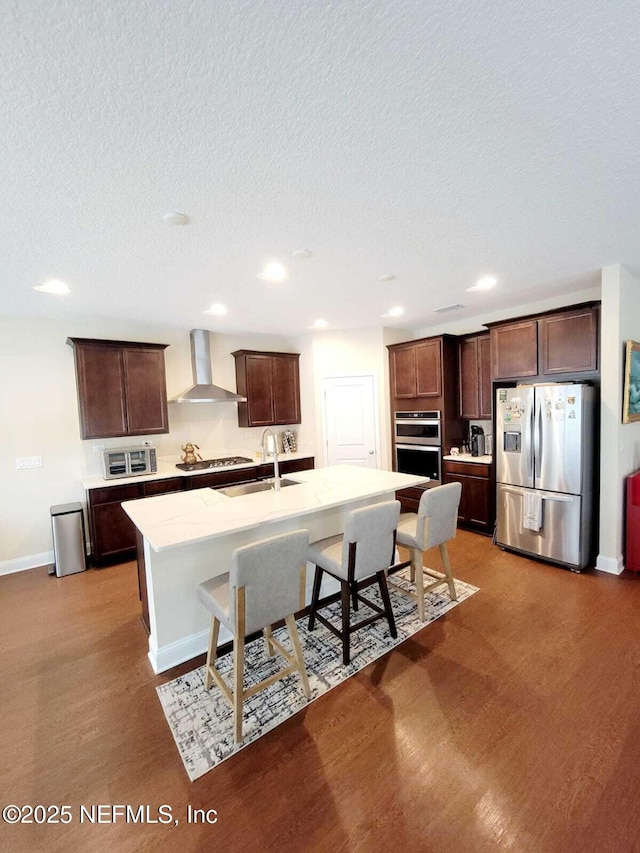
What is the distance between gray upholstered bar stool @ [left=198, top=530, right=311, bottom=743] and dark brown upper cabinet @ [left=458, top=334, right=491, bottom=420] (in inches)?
140

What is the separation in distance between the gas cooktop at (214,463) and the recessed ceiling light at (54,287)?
226 centimetres

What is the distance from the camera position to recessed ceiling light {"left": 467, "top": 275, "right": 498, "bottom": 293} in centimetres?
327

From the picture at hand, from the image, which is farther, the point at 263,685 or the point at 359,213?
the point at 359,213

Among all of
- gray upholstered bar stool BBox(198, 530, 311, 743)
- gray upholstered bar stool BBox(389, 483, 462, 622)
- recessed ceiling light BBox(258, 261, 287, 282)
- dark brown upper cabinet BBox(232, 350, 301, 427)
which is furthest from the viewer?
dark brown upper cabinet BBox(232, 350, 301, 427)

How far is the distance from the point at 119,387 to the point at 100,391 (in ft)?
0.65

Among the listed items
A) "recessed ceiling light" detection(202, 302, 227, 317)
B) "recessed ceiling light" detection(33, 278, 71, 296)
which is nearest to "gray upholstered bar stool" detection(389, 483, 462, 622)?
"recessed ceiling light" detection(202, 302, 227, 317)

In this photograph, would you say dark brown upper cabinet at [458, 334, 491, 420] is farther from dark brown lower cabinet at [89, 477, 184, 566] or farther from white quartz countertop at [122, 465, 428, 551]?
dark brown lower cabinet at [89, 477, 184, 566]

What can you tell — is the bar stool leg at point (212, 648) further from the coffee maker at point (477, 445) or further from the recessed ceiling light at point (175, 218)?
the coffee maker at point (477, 445)

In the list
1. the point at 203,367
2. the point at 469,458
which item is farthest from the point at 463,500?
the point at 203,367

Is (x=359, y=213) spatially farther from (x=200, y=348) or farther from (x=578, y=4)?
(x=200, y=348)

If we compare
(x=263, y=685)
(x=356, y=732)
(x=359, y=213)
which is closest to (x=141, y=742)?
(x=263, y=685)

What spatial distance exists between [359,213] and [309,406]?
3.65m

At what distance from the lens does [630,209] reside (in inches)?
84.5

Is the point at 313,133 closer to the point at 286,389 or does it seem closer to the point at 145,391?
the point at 145,391
